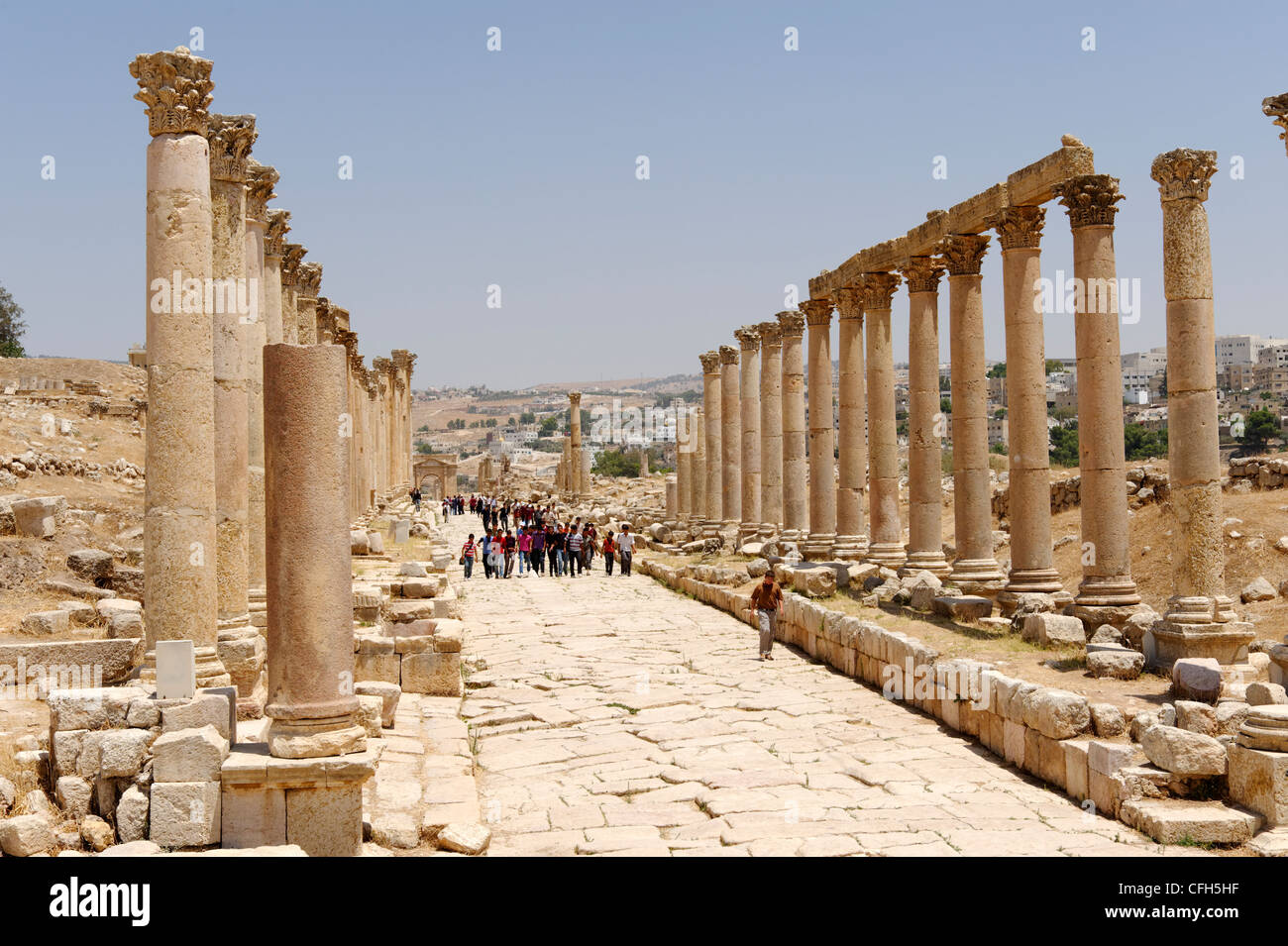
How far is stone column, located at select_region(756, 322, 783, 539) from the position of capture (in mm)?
31219

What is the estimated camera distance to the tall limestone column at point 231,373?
12.8 metres

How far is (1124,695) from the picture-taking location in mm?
11719

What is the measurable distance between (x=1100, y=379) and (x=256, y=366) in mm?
10913

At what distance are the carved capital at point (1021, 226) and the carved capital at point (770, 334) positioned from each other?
43.5 ft

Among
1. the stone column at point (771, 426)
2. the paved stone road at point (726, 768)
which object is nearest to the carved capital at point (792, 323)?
the stone column at point (771, 426)

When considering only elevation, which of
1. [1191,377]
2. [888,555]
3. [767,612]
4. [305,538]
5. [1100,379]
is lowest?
[767,612]

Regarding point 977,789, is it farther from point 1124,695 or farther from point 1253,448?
point 1253,448

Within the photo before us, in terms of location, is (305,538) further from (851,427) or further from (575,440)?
(575,440)

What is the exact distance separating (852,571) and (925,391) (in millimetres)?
3582

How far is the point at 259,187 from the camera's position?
16.1 metres

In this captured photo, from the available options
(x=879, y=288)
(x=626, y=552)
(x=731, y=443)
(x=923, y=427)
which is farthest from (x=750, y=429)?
(x=923, y=427)

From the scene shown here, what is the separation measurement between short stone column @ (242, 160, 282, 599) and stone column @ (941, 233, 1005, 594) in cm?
1080

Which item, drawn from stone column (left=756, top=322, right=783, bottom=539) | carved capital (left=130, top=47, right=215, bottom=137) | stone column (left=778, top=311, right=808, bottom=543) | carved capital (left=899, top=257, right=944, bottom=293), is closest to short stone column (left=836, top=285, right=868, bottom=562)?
carved capital (left=899, top=257, right=944, bottom=293)

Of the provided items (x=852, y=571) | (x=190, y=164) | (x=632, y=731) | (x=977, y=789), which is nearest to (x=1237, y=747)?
(x=977, y=789)
